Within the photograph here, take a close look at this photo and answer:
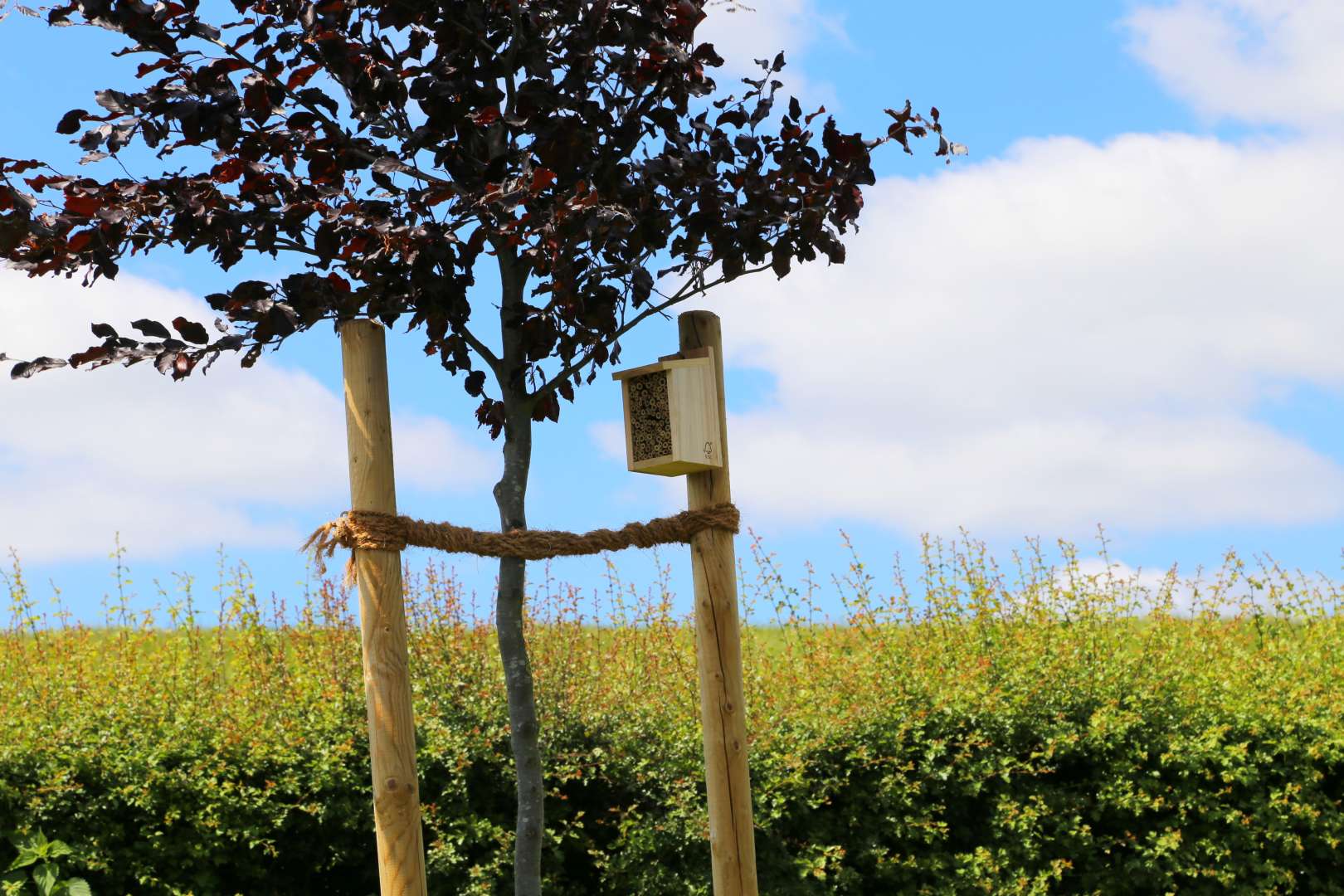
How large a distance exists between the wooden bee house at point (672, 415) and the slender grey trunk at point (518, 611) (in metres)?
0.35

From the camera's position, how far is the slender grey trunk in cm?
383

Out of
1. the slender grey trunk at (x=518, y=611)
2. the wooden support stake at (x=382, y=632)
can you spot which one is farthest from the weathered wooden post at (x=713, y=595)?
the wooden support stake at (x=382, y=632)

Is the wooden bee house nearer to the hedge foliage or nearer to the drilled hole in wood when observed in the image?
the drilled hole in wood

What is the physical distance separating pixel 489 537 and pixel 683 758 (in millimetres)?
2357

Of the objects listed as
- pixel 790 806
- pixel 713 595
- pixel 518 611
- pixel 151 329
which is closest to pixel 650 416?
pixel 713 595

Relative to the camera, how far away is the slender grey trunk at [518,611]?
3.83 m

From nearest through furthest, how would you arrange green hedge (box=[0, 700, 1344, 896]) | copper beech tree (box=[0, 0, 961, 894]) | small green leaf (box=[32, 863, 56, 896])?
copper beech tree (box=[0, 0, 961, 894]) → small green leaf (box=[32, 863, 56, 896]) → green hedge (box=[0, 700, 1344, 896])

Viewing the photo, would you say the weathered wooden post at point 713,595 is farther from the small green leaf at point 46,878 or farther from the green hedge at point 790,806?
the small green leaf at point 46,878

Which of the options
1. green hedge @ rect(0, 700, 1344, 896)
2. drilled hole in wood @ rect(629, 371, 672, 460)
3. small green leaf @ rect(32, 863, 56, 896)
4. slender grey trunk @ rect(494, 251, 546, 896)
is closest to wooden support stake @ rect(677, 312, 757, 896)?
drilled hole in wood @ rect(629, 371, 672, 460)

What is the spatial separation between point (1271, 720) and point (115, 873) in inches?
213

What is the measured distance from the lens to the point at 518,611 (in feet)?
12.6

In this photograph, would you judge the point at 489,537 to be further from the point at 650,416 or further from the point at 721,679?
the point at 721,679

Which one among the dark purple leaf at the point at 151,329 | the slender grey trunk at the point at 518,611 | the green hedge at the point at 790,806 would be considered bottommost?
the green hedge at the point at 790,806

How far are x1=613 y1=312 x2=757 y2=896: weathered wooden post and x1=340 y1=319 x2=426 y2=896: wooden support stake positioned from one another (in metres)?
0.82
